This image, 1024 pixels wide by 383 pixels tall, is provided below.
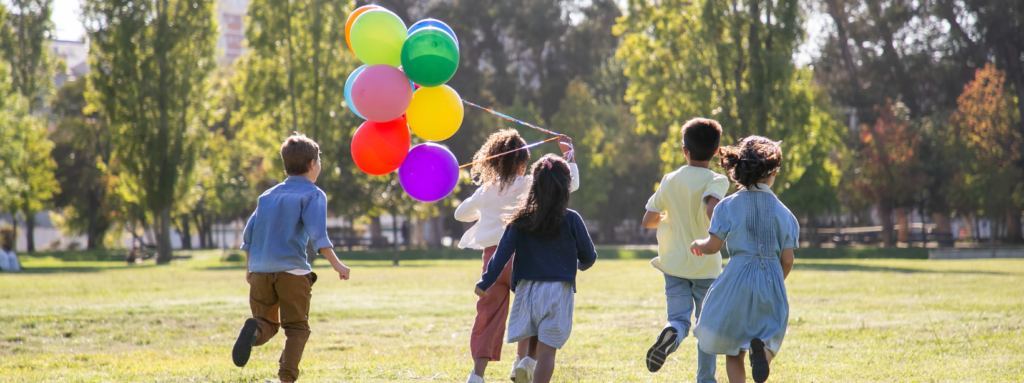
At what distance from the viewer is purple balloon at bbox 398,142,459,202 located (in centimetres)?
627

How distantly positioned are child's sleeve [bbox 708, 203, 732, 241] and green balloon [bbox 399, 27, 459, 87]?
2.62 m

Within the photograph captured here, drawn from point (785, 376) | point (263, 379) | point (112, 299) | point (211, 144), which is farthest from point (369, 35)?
point (211, 144)

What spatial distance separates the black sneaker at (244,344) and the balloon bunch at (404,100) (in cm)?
171

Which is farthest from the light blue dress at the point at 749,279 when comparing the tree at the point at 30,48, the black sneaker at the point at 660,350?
the tree at the point at 30,48

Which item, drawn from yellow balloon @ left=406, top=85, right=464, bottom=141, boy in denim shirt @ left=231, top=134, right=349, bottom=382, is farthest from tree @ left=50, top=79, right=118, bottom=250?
boy in denim shirt @ left=231, top=134, right=349, bottom=382

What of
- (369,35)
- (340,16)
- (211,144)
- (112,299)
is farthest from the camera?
(211,144)

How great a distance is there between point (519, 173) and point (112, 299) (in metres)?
10.0

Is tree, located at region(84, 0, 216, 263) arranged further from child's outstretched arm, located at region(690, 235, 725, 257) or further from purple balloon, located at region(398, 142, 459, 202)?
child's outstretched arm, located at region(690, 235, 725, 257)

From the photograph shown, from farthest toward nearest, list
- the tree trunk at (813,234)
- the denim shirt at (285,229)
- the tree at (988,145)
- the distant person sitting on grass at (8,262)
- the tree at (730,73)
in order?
the tree trunk at (813,234)
the tree at (988,145)
the tree at (730,73)
the distant person sitting on grass at (8,262)
the denim shirt at (285,229)

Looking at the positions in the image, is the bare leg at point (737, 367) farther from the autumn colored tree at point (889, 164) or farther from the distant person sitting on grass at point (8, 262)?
the autumn colored tree at point (889, 164)

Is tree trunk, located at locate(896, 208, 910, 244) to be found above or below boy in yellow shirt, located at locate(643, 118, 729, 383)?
below

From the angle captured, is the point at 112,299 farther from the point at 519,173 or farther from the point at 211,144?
the point at 211,144

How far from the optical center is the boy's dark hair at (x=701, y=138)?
5.16m

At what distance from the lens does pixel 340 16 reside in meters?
27.5
